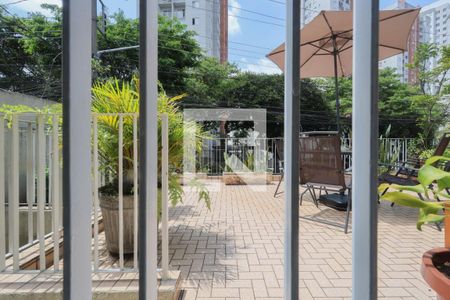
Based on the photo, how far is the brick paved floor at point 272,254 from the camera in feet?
5.37

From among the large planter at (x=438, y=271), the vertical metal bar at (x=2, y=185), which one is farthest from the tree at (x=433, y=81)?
the vertical metal bar at (x=2, y=185)

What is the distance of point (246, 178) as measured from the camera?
6.18 m

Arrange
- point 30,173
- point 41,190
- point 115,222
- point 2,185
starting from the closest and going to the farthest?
point 2,185 → point 41,190 → point 30,173 → point 115,222

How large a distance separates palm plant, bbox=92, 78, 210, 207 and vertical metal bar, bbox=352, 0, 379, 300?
1551mm

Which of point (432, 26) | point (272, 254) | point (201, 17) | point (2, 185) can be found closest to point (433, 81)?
point (432, 26)

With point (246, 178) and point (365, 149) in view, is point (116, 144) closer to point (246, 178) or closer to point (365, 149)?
point (365, 149)

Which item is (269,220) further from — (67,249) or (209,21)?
(209,21)

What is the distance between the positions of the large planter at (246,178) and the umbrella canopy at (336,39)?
7.81 ft

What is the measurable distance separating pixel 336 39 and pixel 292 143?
357 cm

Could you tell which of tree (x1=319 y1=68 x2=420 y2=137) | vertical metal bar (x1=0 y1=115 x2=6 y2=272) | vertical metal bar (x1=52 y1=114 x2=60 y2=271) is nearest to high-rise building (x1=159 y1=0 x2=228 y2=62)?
tree (x1=319 y1=68 x2=420 y2=137)

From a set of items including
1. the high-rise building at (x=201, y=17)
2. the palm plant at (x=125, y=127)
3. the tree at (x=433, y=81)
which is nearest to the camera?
the palm plant at (x=125, y=127)

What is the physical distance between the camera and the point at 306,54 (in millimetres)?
3951

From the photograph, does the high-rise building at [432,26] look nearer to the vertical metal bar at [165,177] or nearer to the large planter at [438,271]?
the vertical metal bar at [165,177]

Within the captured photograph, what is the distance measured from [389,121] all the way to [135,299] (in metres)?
17.7
